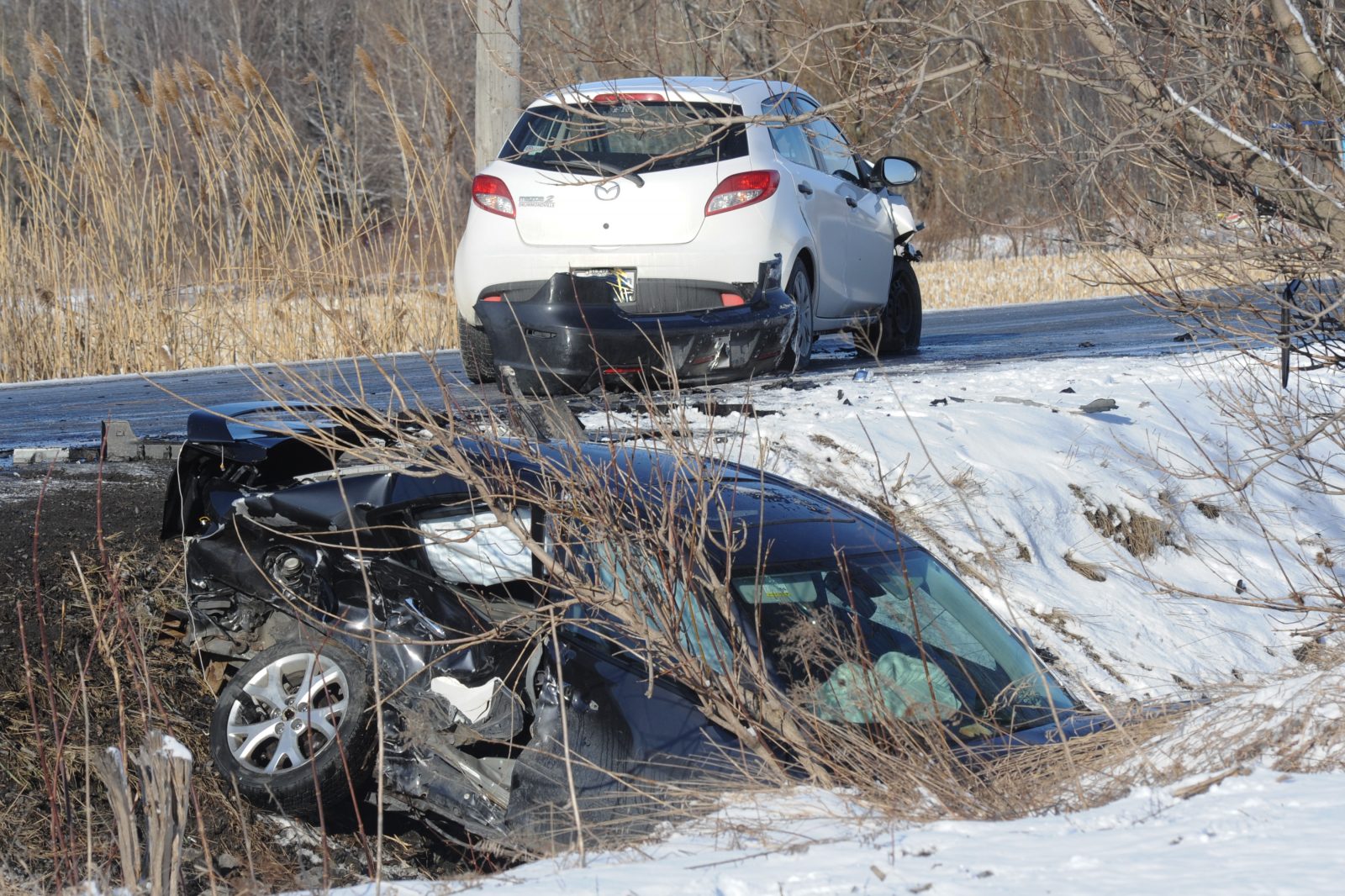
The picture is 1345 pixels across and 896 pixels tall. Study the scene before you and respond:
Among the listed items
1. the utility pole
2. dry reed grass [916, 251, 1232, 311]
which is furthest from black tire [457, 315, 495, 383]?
dry reed grass [916, 251, 1232, 311]

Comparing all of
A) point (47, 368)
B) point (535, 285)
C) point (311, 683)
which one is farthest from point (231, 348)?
point (311, 683)

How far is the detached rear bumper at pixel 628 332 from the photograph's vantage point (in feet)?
24.3

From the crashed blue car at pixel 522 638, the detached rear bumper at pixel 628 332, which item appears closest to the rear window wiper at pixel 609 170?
the detached rear bumper at pixel 628 332

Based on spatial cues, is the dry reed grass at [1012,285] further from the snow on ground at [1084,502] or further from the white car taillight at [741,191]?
the white car taillight at [741,191]

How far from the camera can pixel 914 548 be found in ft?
15.3

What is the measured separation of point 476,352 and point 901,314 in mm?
3955

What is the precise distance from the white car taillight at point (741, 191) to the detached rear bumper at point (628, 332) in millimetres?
429

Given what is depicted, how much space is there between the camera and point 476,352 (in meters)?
8.77

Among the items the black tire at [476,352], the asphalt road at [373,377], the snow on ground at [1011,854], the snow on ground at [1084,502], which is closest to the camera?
the snow on ground at [1011,854]

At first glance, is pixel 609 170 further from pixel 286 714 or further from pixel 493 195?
pixel 286 714

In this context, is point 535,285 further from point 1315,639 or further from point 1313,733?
point 1313,733

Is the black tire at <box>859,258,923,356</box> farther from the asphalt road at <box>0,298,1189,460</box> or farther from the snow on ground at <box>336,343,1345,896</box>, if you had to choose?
the snow on ground at <box>336,343,1345,896</box>

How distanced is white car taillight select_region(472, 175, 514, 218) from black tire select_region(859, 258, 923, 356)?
→ 3923 millimetres

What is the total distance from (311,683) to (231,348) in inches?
270
